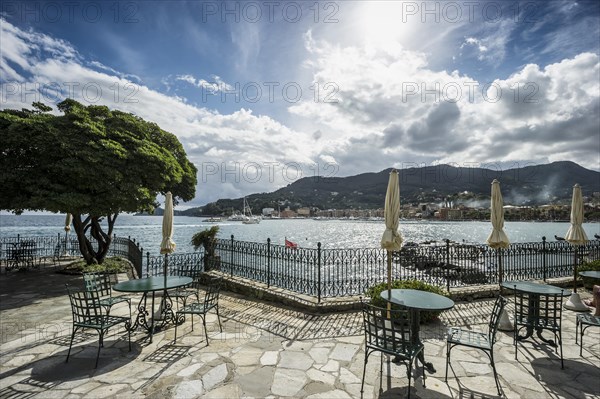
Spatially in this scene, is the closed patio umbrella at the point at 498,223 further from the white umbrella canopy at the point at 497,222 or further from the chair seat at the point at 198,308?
the chair seat at the point at 198,308

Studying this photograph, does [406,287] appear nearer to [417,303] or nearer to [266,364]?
[417,303]

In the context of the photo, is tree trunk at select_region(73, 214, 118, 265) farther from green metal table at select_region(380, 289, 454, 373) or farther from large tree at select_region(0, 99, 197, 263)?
green metal table at select_region(380, 289, 454, 373)

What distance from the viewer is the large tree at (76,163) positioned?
10062 millimetres

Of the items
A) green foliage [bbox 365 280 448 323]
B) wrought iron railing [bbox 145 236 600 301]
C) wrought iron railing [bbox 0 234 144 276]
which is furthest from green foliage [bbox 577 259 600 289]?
wrought iron railing [bbox 0 234 144 276]

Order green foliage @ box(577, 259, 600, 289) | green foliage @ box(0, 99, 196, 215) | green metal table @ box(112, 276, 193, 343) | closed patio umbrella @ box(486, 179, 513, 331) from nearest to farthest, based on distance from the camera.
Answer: green metal table @ box(112, 276, 193, 343) → closed patio umbrella @ box(486, 179, 513, 331) → green foliage @ box(0, 99, 196, 215) → green foliage @ box(577, 259, 600, 289)

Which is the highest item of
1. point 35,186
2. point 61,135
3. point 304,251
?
point 61,135

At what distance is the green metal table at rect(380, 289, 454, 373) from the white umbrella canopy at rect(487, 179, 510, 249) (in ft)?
10.2

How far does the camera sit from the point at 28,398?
3.99 meters

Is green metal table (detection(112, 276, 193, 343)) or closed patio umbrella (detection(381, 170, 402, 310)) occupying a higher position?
closed patio umbrella (detection(381, 170, 402, 310))

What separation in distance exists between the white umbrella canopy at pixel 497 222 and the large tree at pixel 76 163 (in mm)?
11850

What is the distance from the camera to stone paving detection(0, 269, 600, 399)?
4.20 m

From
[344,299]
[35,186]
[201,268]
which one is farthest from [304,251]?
[35,186]

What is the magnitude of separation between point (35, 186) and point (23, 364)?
7.48 metres

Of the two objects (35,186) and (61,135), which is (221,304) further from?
(61,135)
